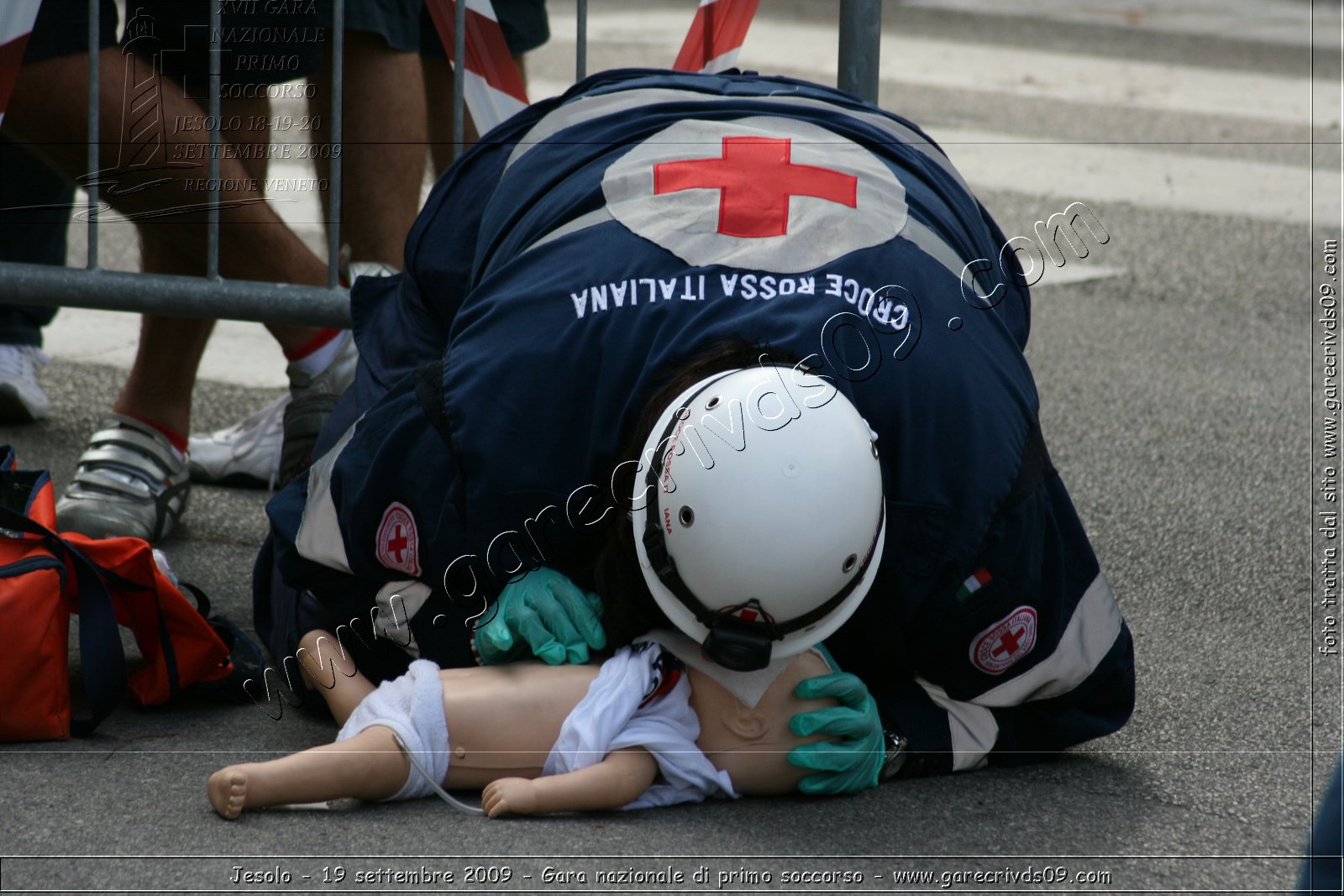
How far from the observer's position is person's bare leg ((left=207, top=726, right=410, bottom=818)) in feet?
6.74

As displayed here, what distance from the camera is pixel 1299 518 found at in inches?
137

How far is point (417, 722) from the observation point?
6.98 feet

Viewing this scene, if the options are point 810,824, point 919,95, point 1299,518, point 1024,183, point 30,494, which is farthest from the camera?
point 919,95

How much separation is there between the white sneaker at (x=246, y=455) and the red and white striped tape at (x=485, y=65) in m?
0.85

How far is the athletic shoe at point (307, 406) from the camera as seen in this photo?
316cm

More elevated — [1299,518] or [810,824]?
[1299,518]

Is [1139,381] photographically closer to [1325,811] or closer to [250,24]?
[250,24]

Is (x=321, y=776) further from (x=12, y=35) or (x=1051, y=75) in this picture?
(x=1051, y=75)

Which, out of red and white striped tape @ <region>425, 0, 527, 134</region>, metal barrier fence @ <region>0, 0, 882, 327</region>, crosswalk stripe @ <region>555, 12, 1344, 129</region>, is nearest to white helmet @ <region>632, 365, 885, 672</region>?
metal barrier fence @ <region>0, 0, 882, 327</region>

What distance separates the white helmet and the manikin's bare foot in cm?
62

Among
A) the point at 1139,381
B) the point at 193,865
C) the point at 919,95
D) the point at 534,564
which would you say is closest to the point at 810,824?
the point at 534,564

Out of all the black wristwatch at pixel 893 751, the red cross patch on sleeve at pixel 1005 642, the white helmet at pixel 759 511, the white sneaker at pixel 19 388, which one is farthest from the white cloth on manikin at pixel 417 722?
the white sneaker at pixel 19 388

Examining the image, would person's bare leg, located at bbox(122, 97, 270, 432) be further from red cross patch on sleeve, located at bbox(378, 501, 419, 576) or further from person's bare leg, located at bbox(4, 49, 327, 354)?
red cross patch on sleeve, located at bbox(378, 501, 419, 576)

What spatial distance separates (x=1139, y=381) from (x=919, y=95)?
349 cm
